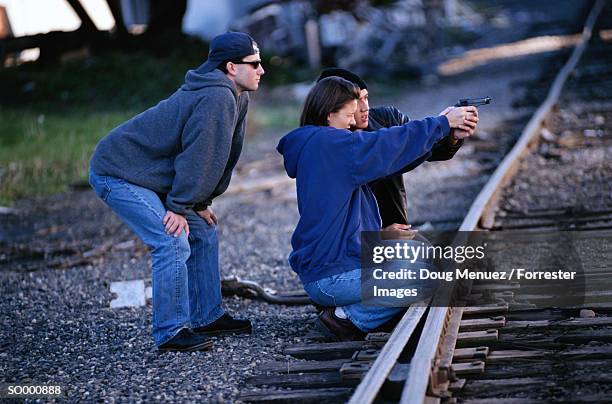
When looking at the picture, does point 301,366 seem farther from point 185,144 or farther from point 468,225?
point 468,225

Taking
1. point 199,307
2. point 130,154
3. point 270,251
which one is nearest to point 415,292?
point 199,307

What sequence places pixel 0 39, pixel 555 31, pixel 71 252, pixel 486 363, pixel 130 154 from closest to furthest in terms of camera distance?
1. pixel 486 363
2. pixel 130 154
3. pixel 71 252
4. pixel 0 39
5. pixel 555 31

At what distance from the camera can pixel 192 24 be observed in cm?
2578

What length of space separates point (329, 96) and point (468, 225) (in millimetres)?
2162

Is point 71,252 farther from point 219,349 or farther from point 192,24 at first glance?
point 192,24

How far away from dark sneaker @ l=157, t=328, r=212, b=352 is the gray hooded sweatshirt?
0.63m

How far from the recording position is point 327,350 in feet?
16.3

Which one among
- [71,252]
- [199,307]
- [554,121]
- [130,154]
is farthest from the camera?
[554,121]

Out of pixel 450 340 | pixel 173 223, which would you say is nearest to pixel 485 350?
pixel 450 340

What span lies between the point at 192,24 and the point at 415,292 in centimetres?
2136

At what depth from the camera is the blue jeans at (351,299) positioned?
511cm

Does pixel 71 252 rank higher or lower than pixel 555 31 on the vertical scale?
higher

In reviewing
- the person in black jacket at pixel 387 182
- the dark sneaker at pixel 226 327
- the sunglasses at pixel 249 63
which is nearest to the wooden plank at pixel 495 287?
the person in black jacket at pixel 387 182

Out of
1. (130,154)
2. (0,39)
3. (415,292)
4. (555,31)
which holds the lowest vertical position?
(555,31)
